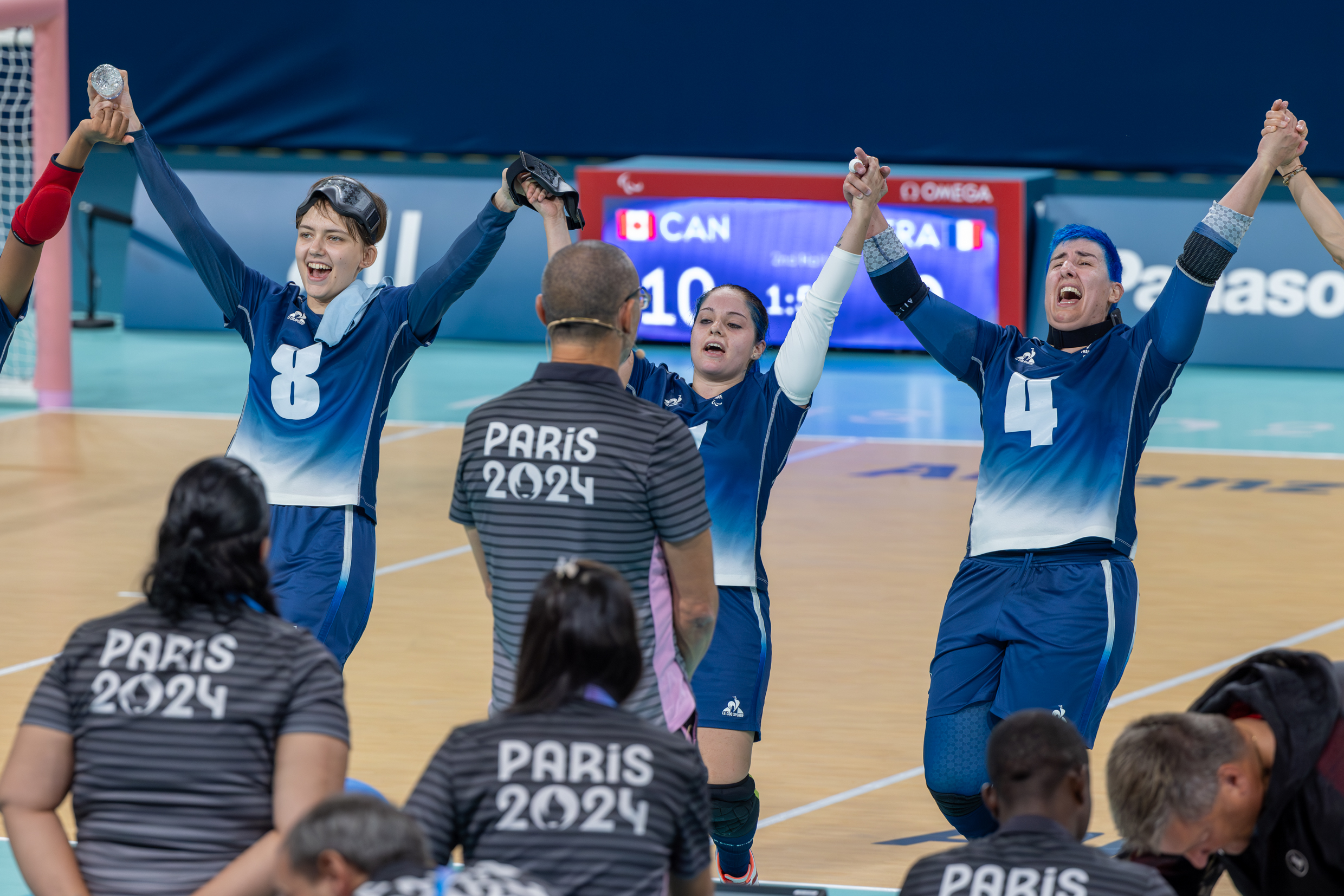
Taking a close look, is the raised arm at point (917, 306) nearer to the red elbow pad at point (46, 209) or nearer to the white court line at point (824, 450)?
the red elbow pad at point (46, 209)

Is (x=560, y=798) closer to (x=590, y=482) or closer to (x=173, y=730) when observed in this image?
(x=173, y=730)

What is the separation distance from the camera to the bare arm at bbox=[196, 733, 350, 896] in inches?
126

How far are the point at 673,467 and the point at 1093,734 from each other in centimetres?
203

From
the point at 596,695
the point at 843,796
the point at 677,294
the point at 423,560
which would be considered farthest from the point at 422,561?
the point at 677,294

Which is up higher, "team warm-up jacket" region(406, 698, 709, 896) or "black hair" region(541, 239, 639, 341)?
"black hair" region(541, 239, 639, 341)

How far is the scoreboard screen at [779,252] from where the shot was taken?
53.1ft

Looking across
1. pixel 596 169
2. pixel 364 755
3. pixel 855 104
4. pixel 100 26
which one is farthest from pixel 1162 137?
pixel 364 755

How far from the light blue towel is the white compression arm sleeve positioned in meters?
1.30

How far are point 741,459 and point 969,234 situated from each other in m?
11.3

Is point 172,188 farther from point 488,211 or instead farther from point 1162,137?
point 1162,137

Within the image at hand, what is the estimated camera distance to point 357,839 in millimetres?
2791

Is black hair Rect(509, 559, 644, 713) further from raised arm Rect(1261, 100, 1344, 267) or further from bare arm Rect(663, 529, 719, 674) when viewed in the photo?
raised arm Rect(1261, 100, 1344, 267)

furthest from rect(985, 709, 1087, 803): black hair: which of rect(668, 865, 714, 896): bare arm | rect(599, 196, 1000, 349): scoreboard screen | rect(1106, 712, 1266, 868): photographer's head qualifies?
rect(599, 196, 1000, 349): scoreboard screen

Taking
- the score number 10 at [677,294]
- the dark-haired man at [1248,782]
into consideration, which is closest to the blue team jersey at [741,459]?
the dark-haired man at [1248,782]
